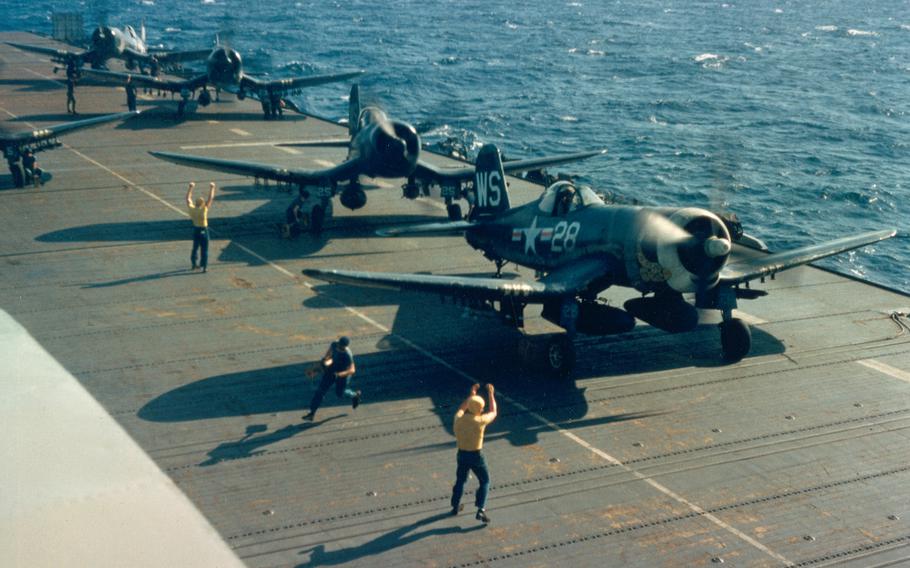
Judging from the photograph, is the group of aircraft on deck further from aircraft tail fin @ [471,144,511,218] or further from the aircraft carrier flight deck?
the aircraft carrier flight deck

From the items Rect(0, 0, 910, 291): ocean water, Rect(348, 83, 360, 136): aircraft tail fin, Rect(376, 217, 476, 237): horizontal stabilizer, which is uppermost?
Answer: Rect(348, 83, 360, 136): aircraft tail fin

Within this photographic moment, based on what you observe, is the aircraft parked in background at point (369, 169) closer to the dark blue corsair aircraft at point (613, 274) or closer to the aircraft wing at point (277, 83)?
the dark blue corsair aircraft at point (613, 274)

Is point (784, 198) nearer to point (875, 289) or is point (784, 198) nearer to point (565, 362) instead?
point (875, 289)

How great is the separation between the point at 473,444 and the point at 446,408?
A: 4.62 metres

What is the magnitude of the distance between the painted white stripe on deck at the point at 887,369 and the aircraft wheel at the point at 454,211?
50.3 ft

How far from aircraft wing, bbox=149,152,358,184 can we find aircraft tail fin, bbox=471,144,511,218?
225 inches

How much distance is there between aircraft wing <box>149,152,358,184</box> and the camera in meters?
31.8

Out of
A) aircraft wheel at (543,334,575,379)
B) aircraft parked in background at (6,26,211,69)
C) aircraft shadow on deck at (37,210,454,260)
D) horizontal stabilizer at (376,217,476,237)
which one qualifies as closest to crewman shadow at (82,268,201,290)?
aircraft shadow on deck at (37,210,454,260)

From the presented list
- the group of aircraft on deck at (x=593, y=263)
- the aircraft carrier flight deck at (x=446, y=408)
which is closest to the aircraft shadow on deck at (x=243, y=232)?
the aircraft carrier flight deck at (x=446, y=408)

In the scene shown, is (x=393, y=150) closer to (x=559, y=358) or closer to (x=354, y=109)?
(x=354, y=109)

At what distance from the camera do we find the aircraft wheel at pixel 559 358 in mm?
19750

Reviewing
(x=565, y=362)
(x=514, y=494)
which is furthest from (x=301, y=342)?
(x=514, y=494)

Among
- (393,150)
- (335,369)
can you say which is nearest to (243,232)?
(393,150)

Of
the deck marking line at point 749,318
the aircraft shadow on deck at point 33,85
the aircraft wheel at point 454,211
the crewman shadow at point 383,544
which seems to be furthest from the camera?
the aircraft shadow on deck at point 33,85
